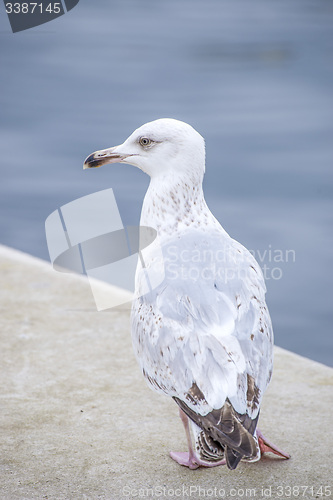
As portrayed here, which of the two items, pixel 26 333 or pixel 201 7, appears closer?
pixel 26 333

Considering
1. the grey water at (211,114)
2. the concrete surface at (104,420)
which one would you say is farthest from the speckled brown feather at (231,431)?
the grey water at (211,114)

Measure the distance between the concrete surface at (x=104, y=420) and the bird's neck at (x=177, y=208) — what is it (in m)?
1.00

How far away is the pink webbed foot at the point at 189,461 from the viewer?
11.7 ft

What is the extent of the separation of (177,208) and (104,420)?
113cm

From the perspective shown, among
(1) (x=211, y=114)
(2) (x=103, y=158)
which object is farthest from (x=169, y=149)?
(1) (x=211, y=114)

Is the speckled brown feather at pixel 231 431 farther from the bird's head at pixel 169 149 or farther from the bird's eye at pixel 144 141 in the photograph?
the bird's eye at pixel 144 141

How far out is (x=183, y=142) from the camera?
12.3 feet

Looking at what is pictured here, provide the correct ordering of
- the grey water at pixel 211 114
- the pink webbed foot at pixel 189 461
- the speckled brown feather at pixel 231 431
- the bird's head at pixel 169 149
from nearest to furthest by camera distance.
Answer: the speckled brown feather at pixel 231 431 → the pink webbed foot at pixel 189 461 → the bird's head at pixel 169 149 → the grey water at pixel 211 114

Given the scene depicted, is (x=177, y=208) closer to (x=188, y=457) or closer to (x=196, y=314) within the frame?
(x=196, y=314)

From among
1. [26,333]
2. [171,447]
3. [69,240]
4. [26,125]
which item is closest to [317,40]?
[26,125]

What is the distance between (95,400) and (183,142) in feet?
4.73

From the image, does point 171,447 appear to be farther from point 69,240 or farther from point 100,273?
point 69,240

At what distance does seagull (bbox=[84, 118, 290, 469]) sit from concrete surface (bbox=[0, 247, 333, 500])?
14 centimetres

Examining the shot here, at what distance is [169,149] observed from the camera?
12.4 ft
